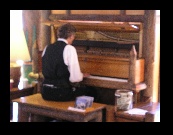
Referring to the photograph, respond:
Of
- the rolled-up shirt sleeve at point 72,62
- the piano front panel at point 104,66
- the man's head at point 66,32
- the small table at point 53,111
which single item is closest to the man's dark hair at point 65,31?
the man's head at point 66,32

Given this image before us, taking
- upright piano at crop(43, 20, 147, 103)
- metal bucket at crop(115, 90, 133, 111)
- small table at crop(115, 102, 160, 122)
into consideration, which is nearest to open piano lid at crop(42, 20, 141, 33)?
upright piano at crop(43, 20, 147, 103)

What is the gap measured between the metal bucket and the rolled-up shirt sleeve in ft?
1.87

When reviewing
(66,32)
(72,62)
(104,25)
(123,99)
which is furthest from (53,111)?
(104,25)

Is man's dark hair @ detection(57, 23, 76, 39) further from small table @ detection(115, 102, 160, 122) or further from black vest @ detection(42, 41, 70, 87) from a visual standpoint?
small table @ detection(115, 102, 160, 122)

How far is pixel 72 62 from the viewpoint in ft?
13.8

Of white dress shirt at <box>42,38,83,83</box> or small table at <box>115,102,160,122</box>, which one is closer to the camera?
small table at <box>115,102,160,122</box>

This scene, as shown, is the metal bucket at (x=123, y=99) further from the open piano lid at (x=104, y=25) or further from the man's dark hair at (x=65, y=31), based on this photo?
the man's dark hair at (x=65, y=31)

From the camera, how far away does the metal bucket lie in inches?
158

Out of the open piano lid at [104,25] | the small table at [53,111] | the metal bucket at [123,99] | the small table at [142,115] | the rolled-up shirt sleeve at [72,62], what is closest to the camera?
the small table at [142,115]

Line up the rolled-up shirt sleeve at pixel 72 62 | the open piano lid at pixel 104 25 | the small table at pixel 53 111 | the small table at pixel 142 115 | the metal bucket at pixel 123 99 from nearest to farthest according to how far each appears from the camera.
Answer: the small table at pixel 142 115 → the small table at pixel 53 111 → the metal bucket at pixel 123 99 → the rolled-up shirt sleeve at pixel 72 62 → the open piano lid at pixel 104 25

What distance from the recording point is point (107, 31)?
15.6 ft

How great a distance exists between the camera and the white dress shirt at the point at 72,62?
416 cm
